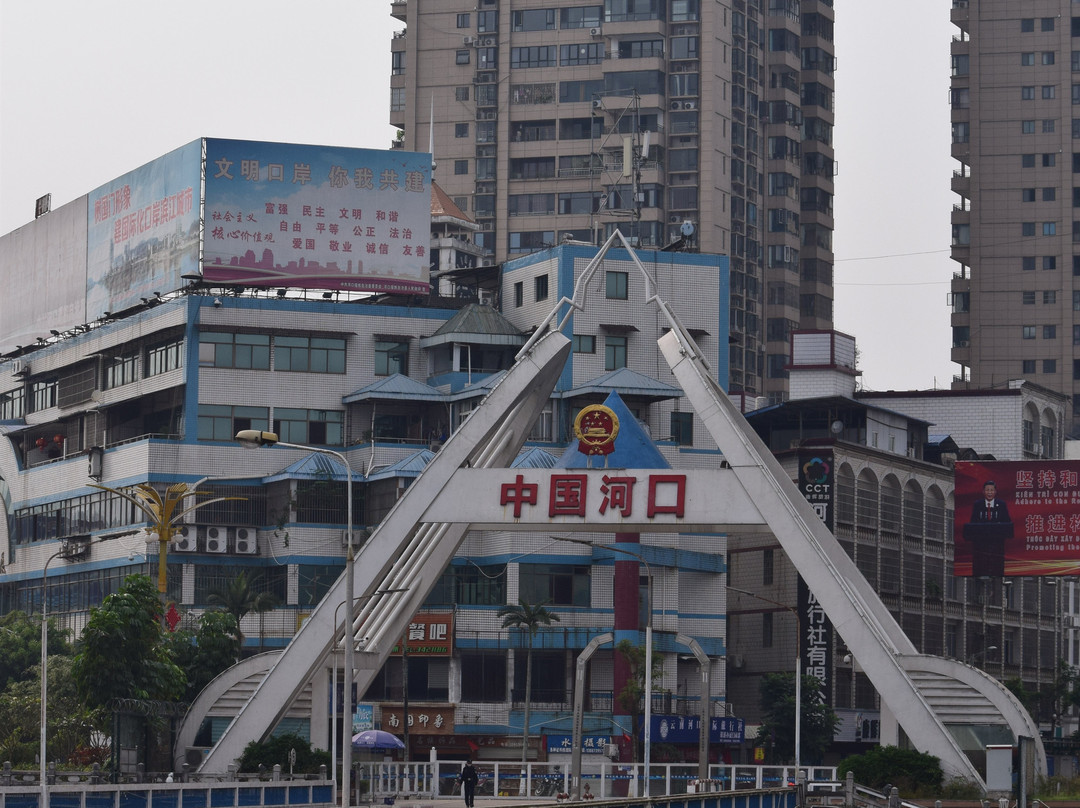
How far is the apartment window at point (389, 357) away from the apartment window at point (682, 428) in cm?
1324

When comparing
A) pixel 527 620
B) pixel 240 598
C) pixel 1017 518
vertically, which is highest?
pixel 1017 518

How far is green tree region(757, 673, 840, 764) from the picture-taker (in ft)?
308

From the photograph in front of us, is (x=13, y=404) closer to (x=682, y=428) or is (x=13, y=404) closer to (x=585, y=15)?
(x=682, y=428)

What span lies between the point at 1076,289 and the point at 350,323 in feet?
234

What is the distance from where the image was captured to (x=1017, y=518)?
91.5 metres

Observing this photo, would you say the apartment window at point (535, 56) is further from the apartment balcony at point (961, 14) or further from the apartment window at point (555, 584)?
the apartment window at point (555, 584)

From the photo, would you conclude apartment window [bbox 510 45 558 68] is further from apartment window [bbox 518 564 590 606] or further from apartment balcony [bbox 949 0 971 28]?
apartment window [bbox 518 564 590 606]

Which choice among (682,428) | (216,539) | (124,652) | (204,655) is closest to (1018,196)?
(682,428)

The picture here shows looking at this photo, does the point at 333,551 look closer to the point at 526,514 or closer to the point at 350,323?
the point at 350,323

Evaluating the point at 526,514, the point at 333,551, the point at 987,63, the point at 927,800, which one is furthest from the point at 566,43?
the point at 927,800

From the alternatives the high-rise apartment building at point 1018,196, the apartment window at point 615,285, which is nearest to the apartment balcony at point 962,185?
the high-rise apartment building at point 1018,196

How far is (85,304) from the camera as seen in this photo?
101750mm

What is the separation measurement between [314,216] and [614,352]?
15.7m

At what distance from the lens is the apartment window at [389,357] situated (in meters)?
96.7
